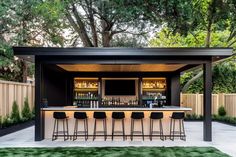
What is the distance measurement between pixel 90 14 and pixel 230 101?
8.00 metres

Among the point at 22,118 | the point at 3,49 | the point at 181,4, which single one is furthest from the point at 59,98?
the point at 181,4

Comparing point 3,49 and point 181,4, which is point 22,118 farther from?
point 181,4

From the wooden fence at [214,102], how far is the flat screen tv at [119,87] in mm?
5070

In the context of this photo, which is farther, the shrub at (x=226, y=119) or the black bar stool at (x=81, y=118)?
the shrub at (x=226, y=119)

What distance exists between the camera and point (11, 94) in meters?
12.4

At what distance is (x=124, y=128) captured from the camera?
34.4ft

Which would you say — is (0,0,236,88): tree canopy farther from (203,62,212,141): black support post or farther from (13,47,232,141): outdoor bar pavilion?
(203,62,212,141): black support post

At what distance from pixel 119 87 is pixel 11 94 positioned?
441 cm

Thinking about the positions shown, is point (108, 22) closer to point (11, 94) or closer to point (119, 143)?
point (11, 94)

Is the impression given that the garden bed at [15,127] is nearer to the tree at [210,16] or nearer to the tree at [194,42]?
the tree at [210,16]

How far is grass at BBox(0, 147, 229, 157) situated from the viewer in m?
7.87

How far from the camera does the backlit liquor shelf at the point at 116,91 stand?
14094 millimetres

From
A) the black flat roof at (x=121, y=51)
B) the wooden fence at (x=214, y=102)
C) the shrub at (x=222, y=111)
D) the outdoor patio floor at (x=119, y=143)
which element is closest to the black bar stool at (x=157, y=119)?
the outdoor patio floor at (x=119, y=143)

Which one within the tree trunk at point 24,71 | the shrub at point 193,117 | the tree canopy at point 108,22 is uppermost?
the tree canopy at point 108,22
